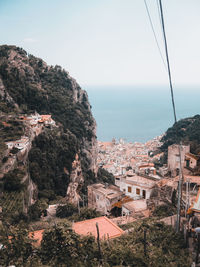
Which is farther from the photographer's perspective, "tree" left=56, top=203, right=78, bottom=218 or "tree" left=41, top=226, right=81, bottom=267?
"tree" left=56, top=203, right=78, bottom=218

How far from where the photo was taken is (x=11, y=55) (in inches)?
1989

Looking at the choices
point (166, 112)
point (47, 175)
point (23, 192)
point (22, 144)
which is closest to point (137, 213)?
point (23, 192)

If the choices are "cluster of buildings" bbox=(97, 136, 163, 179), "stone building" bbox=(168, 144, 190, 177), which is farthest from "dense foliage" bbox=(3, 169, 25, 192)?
"cluster of buildings" bbox=(97, 136, 163, 179)

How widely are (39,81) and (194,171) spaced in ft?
Answer: 135

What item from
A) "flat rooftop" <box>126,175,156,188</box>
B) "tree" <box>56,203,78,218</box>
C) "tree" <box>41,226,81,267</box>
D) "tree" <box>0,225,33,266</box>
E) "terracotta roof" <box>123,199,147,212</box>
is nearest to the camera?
"tree" <box>0,225,33,266</box>

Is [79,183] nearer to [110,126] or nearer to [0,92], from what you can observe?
[0,92]

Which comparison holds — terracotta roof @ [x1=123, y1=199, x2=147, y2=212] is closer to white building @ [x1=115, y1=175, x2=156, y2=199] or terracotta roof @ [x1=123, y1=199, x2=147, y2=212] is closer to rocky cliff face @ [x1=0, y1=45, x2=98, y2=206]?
white building @ [x1=115, y1=175, x2=156, y2=199]

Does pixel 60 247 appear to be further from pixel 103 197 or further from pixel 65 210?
pixel 65 210

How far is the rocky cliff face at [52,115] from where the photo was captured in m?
28.0

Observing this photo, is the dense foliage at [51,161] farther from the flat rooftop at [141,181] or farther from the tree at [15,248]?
the tree at [15,248]

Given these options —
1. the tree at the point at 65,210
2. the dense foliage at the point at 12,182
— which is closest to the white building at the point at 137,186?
the tree at the point at 65,210

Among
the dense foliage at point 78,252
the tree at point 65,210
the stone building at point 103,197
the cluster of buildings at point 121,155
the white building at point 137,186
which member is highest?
the dense foliage at point 78,252

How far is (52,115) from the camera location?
146ft

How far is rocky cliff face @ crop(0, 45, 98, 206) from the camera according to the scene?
28.0m
